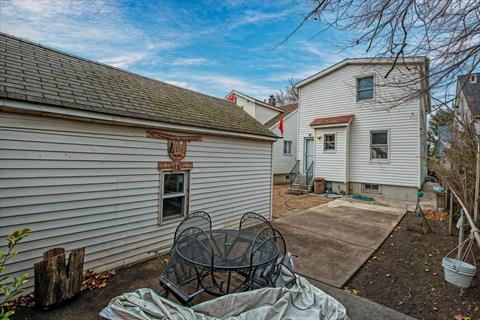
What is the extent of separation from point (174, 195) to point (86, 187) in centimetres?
172

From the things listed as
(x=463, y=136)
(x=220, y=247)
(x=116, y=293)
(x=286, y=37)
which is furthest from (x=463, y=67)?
(x=116, y=293)

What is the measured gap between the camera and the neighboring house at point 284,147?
1689cm

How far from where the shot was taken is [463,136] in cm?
565

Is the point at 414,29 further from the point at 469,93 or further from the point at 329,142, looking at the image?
the point at 329,142

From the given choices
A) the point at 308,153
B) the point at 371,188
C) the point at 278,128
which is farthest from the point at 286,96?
the point at 371,188

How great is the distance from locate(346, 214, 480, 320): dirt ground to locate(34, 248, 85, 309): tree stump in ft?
13.2

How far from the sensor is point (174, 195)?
16.7 ft

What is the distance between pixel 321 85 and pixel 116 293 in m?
13.4

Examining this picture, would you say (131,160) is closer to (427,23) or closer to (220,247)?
(220,247)

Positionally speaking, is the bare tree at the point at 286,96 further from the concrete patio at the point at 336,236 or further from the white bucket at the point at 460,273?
the white bucket at the point at 460,273

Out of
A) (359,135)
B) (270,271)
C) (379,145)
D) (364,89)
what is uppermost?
(364,89)

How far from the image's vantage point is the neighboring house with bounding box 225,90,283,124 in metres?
17.9

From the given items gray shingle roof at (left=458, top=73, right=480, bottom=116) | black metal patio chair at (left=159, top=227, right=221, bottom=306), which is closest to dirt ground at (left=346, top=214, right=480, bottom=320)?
black metal patio chair at (left=159, top=227, right=221, bottom=306)

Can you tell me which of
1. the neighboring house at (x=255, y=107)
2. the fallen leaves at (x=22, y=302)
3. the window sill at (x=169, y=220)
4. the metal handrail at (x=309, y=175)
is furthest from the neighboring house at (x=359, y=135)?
the fallen leaves at (x=22, y=302)
